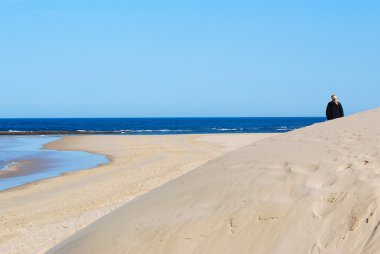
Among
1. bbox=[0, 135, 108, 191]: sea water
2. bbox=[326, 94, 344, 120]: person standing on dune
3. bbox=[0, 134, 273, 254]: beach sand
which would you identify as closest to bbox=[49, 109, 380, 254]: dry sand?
bbox=[0, 134, 273, 254]: beach sand

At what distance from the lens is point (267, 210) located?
18.7 ft

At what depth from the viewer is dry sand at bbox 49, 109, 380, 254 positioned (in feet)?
17.0

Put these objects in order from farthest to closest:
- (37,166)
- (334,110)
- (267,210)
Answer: (37,166) → (334,110) → (267,210)

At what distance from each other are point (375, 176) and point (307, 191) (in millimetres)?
662

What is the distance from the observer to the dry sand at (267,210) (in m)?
5.19

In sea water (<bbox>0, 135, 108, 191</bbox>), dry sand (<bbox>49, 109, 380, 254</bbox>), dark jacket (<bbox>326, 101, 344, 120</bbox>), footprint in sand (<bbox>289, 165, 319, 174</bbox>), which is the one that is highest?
dark jacket (<bbox>326, 101, 344, 120</bbox>)

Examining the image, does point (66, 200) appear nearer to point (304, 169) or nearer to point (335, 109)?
point (335, 109)

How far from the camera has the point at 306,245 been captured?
5.09m

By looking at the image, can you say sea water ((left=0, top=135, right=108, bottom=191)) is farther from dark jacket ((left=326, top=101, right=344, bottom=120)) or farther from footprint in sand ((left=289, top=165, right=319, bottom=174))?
footprint in sand ((left=289, top=165, right=319, bottom=174))

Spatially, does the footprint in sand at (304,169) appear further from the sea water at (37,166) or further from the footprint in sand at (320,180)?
the sea water at (37,166)

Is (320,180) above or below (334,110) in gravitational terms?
below

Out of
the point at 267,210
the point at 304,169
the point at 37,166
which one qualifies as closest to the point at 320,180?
the point at 304,169

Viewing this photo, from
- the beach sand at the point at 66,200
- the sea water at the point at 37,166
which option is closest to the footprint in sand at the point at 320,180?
the beach sand at the point at 66,200

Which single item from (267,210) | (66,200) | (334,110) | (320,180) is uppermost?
(334,110)
